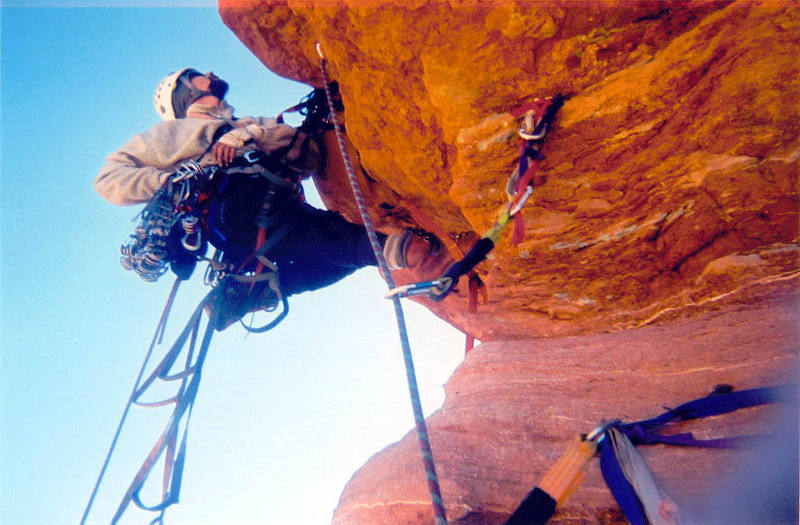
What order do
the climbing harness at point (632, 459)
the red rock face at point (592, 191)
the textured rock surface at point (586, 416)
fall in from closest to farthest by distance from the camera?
1. the climbing harness at point (632, 459)
2. the textured rock surface at point (586, 416)
3. the red rock face at point (592, 191)

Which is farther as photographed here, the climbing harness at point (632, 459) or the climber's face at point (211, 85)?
the climber's face at point (211, 85)

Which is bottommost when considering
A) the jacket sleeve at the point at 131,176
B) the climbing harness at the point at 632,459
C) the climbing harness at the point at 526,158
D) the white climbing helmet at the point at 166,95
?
the climbing harness at the point at 632,459

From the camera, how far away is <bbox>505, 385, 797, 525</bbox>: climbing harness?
1455 mm

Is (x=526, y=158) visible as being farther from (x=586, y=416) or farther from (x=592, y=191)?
(x=586, y=416)

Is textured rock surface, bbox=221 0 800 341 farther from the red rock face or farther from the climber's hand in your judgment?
the climber's hand

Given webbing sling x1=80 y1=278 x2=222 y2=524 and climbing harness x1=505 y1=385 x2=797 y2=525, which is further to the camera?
webbing sling x1=80 y1=278 x2=222 y2=524

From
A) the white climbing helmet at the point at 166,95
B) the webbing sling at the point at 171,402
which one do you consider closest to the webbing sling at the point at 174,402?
the webbing sling at the point at 171,402

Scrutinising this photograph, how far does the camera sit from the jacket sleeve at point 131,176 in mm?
3508

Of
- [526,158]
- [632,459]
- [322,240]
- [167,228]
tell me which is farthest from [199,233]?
[632,459]

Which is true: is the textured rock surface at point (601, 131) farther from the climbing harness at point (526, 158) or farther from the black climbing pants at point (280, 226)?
the black climbing pants at point (280, 226)

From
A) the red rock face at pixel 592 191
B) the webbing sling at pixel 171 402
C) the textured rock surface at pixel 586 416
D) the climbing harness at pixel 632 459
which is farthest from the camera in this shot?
the webbing sling at pixel 171 402

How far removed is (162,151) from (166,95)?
112cm

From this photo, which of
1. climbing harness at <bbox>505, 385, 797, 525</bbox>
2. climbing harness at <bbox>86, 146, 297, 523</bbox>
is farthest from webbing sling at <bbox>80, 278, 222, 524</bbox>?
climbing harness at <bbox>505, 385, 797, 525</bbox>

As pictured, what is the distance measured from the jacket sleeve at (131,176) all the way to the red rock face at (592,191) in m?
1.69
